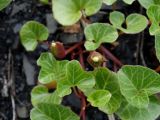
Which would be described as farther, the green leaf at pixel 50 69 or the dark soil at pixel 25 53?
the dark soil at pixel 25 53

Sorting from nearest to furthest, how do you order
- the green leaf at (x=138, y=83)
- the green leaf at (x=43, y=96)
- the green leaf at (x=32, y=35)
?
1. the green leaf at (x=138, y=83)
2. the green leaf at (x=43, y=96)
3. the green leaf at (x=32, y=35)

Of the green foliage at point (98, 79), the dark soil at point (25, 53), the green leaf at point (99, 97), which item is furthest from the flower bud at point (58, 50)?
the green leaf at point (99, 97)

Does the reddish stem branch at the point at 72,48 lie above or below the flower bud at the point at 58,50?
below

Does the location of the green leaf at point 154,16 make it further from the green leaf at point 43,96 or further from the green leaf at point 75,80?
the green leaf at point 43,96

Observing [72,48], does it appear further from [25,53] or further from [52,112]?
[52,112]

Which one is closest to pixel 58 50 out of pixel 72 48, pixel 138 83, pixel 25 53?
pixel 72 48

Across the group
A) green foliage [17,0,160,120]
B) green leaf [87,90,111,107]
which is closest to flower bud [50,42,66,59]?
green foliage [17,0,160,120]
